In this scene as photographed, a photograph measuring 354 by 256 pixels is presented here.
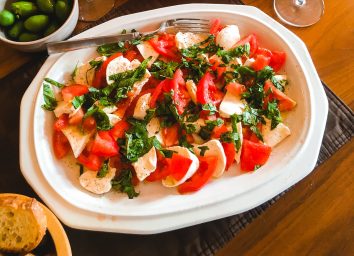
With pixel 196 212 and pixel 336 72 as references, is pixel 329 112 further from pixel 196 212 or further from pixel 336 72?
pixel 196 212

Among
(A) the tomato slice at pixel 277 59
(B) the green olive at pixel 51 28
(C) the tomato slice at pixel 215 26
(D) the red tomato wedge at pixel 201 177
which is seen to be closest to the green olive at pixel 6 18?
(B) the green olive at pixel 51 28

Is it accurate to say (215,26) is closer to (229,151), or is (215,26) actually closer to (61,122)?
(229,151)

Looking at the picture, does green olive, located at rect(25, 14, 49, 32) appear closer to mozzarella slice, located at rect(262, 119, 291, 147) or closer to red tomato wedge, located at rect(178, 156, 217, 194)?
red tomato wedge, located at rect(178, 156, 217, 194)

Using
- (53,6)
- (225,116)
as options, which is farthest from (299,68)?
(53,6)

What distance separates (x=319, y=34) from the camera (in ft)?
5.61

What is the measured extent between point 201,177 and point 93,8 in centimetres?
85

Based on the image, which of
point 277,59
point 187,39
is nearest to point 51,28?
point 187,39

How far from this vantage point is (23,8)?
60.1 inches

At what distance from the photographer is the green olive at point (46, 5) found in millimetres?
1539

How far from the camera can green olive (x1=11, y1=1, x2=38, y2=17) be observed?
5.00 feet

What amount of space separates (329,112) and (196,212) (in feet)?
2.17

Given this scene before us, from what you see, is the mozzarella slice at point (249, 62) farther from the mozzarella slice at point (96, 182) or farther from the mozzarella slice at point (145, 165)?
Result: the mozzarella slice at point (96, 182)

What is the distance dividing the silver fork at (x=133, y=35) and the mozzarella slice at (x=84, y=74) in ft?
0.24

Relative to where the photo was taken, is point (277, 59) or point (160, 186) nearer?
point (160, 186)
